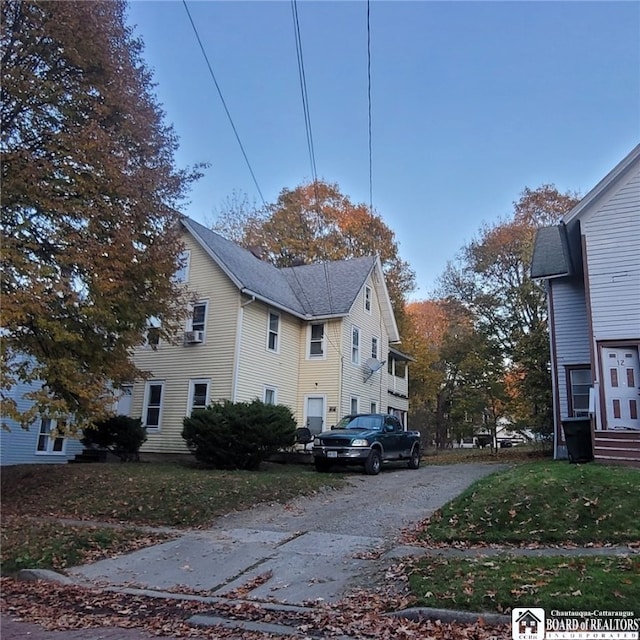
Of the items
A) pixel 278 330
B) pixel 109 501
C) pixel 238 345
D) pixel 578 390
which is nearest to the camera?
pixel 109 501

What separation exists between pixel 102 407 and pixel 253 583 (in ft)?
20.6

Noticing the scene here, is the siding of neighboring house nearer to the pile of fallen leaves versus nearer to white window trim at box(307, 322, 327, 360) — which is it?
white window trim at box(307, 322, 327, 360)

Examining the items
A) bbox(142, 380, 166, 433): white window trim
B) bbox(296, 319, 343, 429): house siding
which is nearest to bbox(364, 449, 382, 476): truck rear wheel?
bbox(296, 319, 343, 429): house siding

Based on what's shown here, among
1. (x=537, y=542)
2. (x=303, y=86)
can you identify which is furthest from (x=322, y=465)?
(x=303, y=86)

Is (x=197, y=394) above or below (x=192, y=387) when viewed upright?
below

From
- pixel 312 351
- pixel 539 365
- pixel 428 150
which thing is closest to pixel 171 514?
pixel 428 150

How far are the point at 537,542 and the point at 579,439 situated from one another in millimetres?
7083

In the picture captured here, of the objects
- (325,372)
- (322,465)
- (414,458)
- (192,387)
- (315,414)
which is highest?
(325,372)

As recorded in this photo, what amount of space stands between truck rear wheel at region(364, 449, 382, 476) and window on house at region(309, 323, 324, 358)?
281 inches

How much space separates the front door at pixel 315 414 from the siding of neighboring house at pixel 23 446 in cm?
869

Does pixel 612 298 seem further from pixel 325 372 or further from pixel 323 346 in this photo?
pixel 323 346

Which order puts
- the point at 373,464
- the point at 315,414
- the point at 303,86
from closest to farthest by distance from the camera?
the point at 303,86, the point at 373,464, the point at 315,414

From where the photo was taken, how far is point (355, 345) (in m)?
23.4

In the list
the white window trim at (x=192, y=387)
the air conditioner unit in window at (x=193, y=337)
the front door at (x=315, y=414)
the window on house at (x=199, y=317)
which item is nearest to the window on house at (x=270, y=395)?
the front door at (x=315, y=414)
